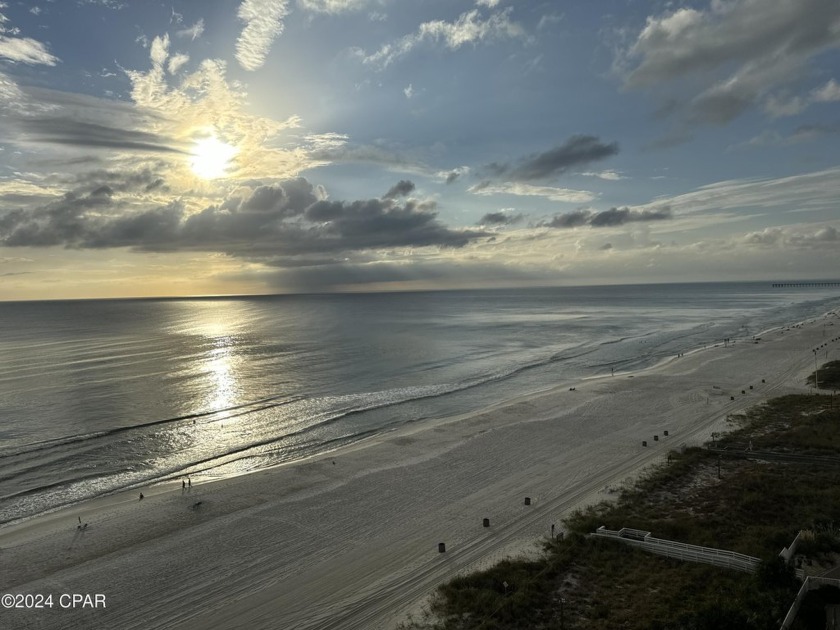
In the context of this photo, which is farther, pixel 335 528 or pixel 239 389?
pixel 239 389

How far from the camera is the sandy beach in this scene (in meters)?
20.0

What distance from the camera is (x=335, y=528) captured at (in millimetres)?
26469

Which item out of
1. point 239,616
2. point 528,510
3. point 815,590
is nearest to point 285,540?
point 239,616

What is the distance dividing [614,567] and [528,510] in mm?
6828

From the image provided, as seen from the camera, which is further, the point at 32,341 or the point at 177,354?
the point at 32,341

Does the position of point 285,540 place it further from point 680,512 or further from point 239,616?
point 680,512

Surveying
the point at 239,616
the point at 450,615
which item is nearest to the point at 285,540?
the point at 239,616

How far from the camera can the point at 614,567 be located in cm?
2123

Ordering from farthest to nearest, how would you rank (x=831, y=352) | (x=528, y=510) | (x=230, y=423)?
(x=831, y=352)
(x=230, y=423)
(x=528, y=510)

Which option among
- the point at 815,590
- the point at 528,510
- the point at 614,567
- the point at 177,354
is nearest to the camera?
the point at 815,590

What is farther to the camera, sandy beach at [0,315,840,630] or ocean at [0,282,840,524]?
ocean at [0,282,840,524]

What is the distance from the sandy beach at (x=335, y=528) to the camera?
19984 millimetres

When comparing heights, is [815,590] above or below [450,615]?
above

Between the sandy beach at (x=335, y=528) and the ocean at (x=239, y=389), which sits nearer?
the sandy beach at (x=335, y=528)
